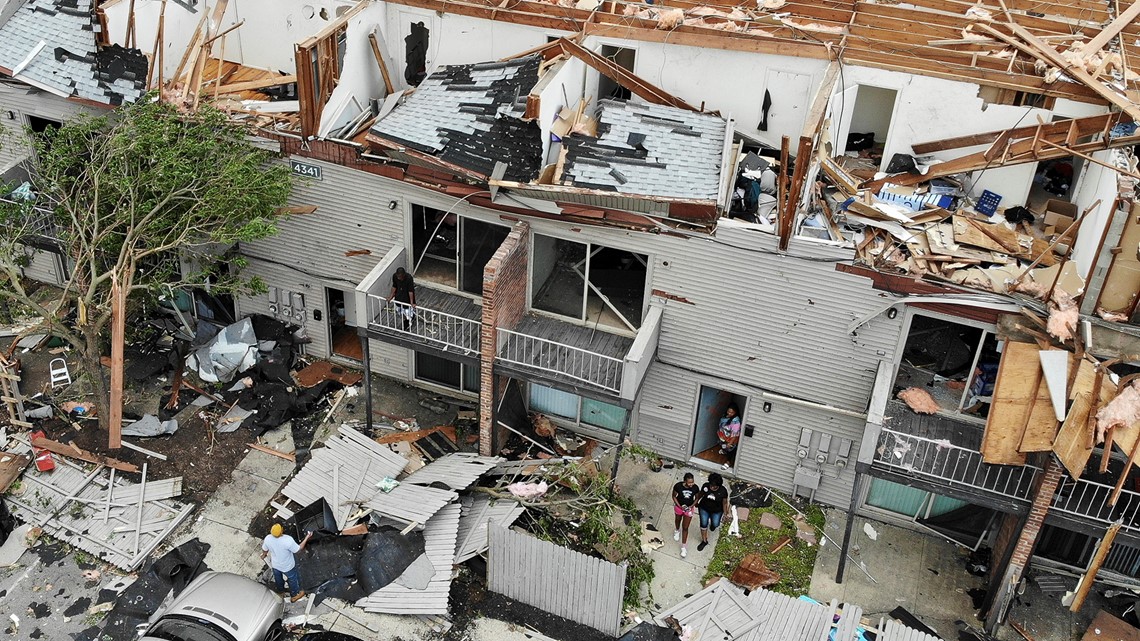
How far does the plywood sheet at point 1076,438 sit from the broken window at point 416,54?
13.0 meters

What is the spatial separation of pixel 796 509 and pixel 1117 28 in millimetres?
10803

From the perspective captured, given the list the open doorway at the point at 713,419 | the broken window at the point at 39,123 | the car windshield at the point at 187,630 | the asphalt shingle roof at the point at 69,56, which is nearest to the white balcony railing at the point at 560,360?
the open doorway at the point at 713,419

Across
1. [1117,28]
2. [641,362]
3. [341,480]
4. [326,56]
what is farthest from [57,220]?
[1117,28]

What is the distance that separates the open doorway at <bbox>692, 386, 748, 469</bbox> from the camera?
1745cm

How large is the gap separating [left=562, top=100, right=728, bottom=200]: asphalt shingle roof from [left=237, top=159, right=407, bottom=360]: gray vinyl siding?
3830 millimetres

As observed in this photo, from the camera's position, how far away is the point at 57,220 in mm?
17234

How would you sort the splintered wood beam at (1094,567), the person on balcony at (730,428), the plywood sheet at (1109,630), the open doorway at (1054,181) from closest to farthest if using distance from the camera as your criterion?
the splintered wood beam at (1094,567), the plywood sheet at (1109,630), the open doorway at (1054,181), the person on balcony at (730,428)

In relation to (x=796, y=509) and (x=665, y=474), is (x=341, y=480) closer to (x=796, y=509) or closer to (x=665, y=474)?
(x=665, y=474)

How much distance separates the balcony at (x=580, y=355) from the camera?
15719 mm

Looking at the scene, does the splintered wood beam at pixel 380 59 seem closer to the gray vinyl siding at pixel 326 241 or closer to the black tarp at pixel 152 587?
the gray vinyl siding at pixel 326 241

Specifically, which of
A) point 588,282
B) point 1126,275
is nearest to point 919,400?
point 1126,275

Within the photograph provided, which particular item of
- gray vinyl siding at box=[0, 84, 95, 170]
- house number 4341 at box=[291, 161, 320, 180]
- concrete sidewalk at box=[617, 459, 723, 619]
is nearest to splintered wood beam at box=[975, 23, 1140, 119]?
concrete sidewalk at box=[617, 459, 723, 619]

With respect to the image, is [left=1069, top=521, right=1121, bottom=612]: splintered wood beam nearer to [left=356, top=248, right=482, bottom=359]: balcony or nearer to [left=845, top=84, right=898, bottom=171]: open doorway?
[left=845, top=84, right=898, bottom=171]: open doorway

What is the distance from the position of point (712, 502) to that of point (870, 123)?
7749 mm
